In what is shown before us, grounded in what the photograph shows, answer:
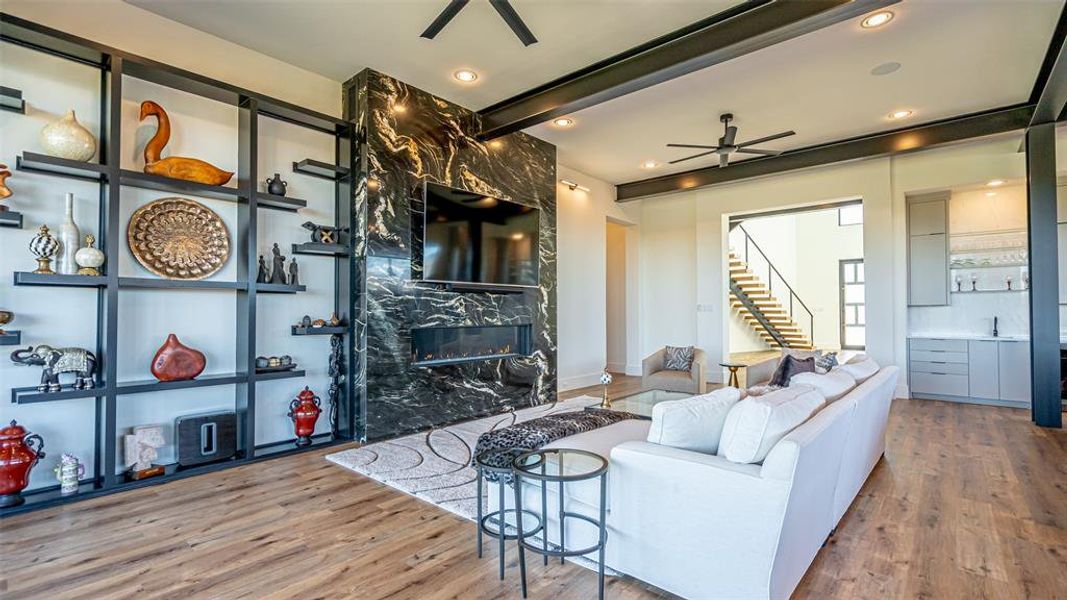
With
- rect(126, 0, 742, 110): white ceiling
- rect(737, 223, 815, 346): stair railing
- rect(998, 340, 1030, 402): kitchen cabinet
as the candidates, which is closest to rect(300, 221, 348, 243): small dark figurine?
rect(126, 0, 742, 110): white ceiling

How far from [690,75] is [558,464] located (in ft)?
12.3

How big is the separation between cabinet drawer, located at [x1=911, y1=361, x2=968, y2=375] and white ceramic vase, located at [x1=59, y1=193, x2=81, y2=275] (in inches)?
341

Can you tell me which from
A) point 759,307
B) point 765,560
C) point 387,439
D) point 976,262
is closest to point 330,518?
point 387,439

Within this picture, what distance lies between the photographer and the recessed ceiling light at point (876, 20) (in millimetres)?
3488

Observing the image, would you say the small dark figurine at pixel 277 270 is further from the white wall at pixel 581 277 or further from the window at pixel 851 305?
the window at pixel 851 305

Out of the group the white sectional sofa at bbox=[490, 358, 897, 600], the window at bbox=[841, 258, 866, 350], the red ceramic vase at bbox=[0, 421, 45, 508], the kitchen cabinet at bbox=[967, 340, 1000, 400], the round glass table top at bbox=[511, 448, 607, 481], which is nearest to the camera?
the white sectional sofa at bbox=[490, 358, 897, 600]

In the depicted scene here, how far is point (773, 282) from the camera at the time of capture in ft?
39.9

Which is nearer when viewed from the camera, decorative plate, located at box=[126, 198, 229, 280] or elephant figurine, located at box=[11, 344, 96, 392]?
elephant figurine, located at box=[11, 344, 96, 392]

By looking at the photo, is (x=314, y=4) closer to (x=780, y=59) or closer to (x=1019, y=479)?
(x=780, y=59)

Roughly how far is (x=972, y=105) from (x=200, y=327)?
7.58m

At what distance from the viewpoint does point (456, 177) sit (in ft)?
17.3

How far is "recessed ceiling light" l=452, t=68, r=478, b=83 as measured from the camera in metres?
4.51

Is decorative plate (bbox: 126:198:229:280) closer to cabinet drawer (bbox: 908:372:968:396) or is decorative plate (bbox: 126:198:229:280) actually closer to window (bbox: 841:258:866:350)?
cabinet drawer (bbox: 908:372:968:396)

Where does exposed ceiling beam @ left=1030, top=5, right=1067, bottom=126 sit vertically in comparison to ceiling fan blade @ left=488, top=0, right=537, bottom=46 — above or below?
above
